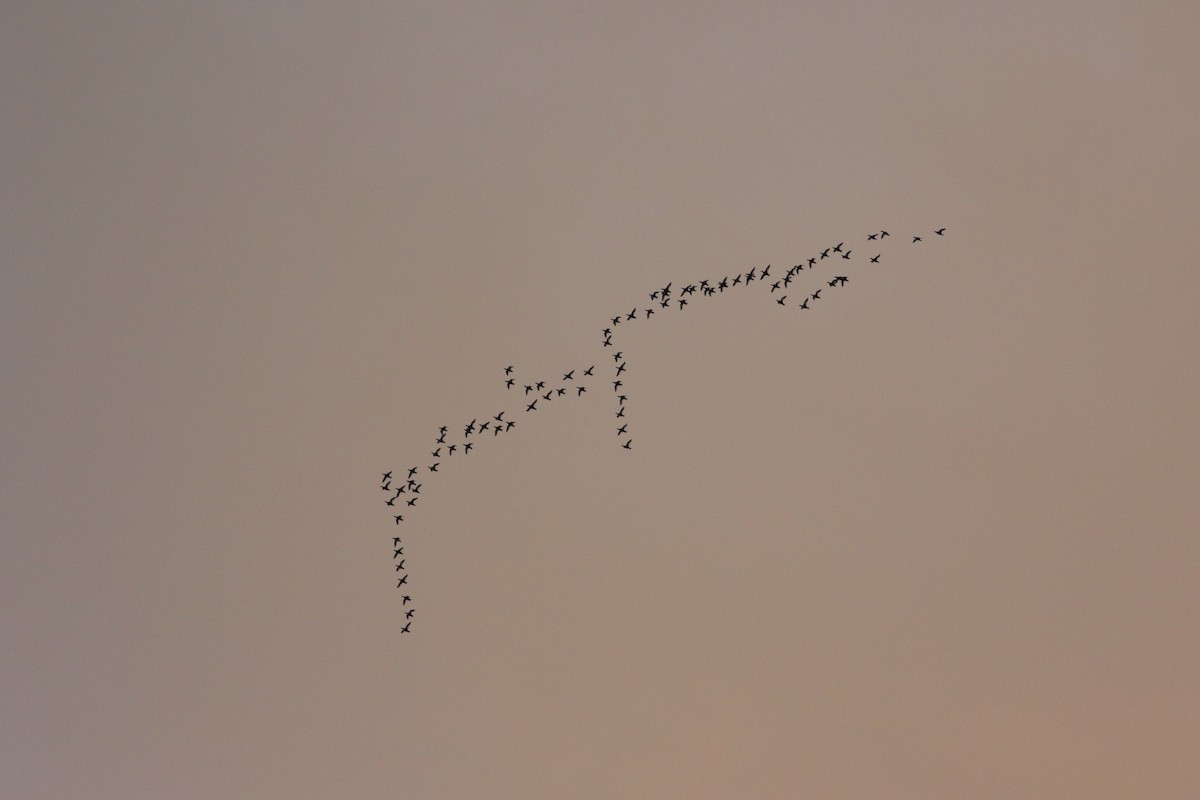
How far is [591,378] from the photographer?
5664mm

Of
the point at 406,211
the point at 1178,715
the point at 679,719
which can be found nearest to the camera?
the point at 1178,715

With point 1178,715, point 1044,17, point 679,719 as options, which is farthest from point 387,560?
point 1044,17

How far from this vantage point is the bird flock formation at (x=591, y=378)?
18.2 ft

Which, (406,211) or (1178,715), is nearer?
(1178,715)

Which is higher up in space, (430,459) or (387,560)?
(430,459)

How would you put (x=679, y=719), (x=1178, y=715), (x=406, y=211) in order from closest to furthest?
(x=1178, y=715), (x=679, y=719), (x=406, y=211)

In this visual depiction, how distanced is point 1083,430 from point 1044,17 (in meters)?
2.13

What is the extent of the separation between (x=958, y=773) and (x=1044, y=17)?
3.85 metres

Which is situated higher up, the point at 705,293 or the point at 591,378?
the point at 705,293

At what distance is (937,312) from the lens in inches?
215

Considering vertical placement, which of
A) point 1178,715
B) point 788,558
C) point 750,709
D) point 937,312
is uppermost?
point 937,312

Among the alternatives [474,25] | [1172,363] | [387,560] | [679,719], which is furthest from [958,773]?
[474,25]

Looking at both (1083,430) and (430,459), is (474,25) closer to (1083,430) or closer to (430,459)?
(430,459)

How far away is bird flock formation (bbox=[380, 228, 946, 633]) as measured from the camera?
5.56 metres
